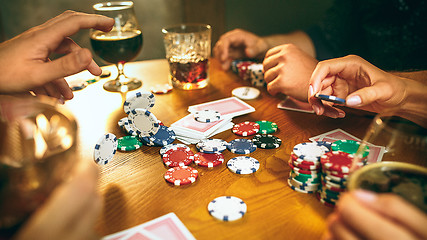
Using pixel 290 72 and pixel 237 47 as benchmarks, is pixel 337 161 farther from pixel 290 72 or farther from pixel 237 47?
pixel 237 47

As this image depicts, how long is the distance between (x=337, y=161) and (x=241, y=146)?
39 cm

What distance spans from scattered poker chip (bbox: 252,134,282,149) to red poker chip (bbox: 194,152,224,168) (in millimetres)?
163

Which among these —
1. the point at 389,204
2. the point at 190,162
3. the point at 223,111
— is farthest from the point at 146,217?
the point at 223,111

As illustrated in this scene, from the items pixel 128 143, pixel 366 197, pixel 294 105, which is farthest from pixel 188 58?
pixel 366 197

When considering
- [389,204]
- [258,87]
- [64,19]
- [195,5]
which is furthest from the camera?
[195,5]

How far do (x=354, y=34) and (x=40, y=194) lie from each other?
2.57 m

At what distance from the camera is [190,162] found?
1.14 meters

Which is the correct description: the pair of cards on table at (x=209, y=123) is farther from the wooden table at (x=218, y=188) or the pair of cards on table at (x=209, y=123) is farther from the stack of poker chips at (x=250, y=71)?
the stack of poker chips at (x=250, y=71)

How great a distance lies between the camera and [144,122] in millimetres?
1266

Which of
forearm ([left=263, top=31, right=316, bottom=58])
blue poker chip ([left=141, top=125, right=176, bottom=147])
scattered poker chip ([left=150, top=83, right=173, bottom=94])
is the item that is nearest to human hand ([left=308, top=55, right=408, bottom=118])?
blue poker chip ([left=141, top=125, right=176, bottom=147])

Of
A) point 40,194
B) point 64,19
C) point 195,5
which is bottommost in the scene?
point 195,5

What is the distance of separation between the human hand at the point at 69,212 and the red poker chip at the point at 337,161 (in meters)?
0.61

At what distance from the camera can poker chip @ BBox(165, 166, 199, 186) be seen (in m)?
1.03

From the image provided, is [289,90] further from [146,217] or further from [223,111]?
[146,217]
